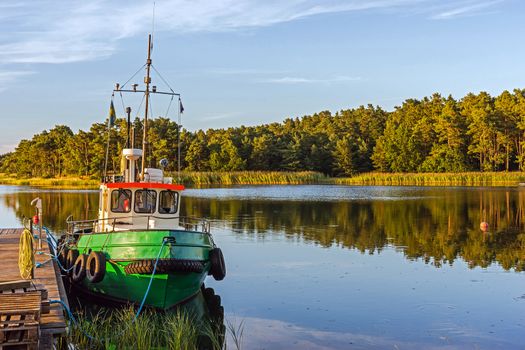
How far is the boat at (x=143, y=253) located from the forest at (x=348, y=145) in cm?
6720

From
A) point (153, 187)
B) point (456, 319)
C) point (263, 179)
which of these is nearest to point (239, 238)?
point (153, 187)

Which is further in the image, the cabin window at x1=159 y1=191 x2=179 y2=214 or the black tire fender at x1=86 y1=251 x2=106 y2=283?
the cabin window at x1=159 y1=191 x2=179 y2=214

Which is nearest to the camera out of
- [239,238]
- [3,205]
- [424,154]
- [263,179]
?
[239,238]

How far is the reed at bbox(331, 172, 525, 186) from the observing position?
7356cm

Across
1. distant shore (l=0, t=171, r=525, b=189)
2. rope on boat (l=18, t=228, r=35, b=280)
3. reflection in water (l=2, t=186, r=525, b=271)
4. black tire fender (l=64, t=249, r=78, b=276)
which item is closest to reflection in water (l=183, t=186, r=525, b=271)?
reflection in water (l=2, t=186, r=525, b=271)

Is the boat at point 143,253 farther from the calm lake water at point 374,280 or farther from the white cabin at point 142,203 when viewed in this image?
the calm lake water at point 374,280

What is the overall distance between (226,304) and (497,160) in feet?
265

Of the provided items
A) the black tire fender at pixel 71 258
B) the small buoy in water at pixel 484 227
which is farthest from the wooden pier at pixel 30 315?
the small buoy in water at pixel 484 227

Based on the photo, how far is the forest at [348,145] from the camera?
8775 cm

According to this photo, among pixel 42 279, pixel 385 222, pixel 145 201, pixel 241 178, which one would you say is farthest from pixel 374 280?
pixel 241 178

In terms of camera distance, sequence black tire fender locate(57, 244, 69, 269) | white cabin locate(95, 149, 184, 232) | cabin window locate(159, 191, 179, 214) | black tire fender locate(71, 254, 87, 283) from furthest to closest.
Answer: black tire fender locate(57, 244, 69, 269) → cabin window locate(159, 191, 179, 214) → white cabin locate(95, 149, 184, 232) → black tire fender locate(71, 254, 87, 283)

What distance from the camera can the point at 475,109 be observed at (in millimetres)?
89688

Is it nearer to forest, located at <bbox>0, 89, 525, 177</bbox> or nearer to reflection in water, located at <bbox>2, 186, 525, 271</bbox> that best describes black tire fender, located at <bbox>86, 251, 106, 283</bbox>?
reflection in water, located at <bbox>2, 186, 525, 271</bbox>

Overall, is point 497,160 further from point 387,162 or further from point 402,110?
point 402,110
